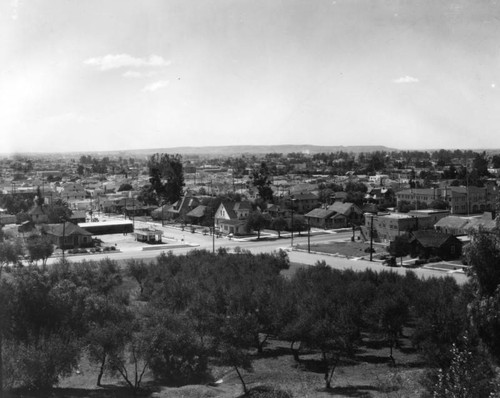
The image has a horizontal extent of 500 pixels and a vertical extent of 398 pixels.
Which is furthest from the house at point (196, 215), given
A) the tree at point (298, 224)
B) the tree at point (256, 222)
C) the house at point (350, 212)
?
the house at point (350, 212)

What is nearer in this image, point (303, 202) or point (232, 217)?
point (232, 217)

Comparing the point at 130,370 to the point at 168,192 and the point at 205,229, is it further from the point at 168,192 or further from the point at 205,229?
the point at 168,192

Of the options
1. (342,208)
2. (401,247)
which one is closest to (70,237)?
(401,247)

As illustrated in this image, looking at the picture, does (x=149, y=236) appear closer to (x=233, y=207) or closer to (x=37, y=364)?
(x=233, y=207)

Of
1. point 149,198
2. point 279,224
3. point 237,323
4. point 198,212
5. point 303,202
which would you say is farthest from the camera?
point 149,198

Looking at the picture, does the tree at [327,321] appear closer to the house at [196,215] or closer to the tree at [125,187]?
the house at [196,215]

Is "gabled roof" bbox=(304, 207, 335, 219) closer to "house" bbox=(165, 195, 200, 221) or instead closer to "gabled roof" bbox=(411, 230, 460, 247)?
"house" bbox=(165, 195, 200, 221)

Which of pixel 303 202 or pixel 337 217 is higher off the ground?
pixel 303 202
